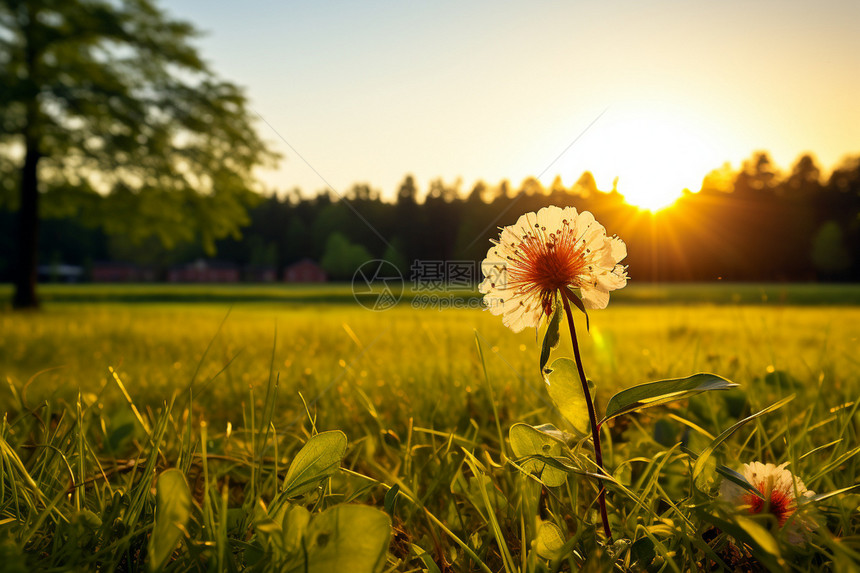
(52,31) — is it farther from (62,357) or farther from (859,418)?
(859,418)

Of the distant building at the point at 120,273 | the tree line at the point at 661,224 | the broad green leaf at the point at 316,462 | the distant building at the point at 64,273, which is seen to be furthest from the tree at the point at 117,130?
the distant building at the point at 64,273

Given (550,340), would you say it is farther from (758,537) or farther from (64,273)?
(64,273)

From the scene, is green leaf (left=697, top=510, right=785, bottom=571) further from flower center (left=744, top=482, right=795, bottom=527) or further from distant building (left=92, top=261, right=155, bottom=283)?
distant building (left=92, top=261, right=155, bottom=283)

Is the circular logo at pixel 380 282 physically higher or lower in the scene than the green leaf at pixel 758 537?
higher

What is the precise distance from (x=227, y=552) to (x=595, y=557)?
0.39 metres

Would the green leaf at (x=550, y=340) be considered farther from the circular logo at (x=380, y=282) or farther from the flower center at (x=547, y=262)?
the circular logo at (x=380, y=282)

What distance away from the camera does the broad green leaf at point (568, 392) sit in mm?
650

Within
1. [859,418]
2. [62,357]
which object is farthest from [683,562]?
[62,357]

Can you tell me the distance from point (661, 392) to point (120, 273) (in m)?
41.6


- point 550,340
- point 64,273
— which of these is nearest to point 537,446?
point 550,340

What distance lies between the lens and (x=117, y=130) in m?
9.31

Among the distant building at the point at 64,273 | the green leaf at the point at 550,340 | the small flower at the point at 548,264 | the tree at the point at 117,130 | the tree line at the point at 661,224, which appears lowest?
the distant building at the point at 64,273

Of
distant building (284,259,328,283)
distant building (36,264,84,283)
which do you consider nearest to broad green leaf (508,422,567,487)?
distant building (284,259,328,283)

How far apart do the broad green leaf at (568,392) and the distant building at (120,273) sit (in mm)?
29920
